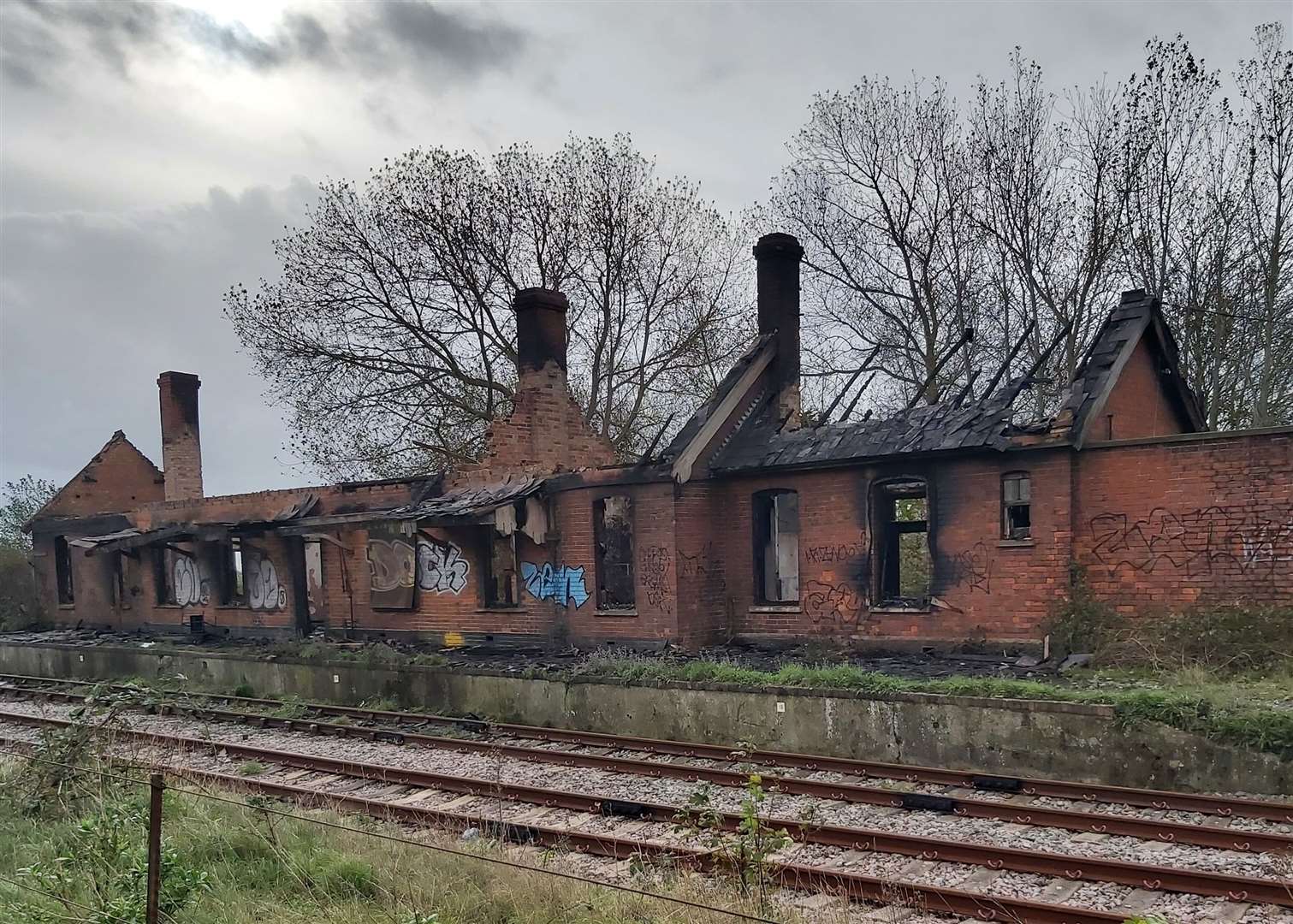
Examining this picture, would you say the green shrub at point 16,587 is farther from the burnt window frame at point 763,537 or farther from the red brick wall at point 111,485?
the burnt window frame at point 763,537

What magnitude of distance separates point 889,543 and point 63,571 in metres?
26.8

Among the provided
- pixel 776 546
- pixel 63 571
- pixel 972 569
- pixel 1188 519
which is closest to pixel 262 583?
pixel 63 571

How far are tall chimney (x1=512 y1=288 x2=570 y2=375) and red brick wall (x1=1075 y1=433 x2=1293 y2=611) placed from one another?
35.9 feet

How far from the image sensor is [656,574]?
16344mm

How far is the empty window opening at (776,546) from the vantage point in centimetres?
1675

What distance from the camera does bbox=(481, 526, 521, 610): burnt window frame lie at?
60.0 ft

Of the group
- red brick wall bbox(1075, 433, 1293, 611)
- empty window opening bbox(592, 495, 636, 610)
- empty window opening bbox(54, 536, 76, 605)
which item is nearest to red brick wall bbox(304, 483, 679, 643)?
empty window opening bbox(592, 495, 636, 610)

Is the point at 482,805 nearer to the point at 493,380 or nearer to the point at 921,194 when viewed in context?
the point at 493,380

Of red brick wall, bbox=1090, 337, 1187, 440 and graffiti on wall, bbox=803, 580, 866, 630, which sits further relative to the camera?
graffiti on wall, bbox=803, 580, 866, 630

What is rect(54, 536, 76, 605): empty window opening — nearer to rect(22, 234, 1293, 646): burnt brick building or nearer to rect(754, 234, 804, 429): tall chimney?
rect(22, 234, 1293, 646): burnt brick building

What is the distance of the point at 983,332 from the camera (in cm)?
2583

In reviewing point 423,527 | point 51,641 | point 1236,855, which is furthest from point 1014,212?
point 51,641

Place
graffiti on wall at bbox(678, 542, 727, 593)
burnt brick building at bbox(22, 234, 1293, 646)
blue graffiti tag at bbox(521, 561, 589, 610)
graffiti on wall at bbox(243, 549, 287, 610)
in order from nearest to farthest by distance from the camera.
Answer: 1. burnt brick building at bbox(22, 234, 1293, 646)
2. graffiti on wall at bbox(678, 542, 727, 593)
3. blue graffiti tag at bbox(521, 561, 589, 610)
4. graffiti on wall at bbox(243, 549, 287, 610)

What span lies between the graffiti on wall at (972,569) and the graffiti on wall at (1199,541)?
148 centimetres
